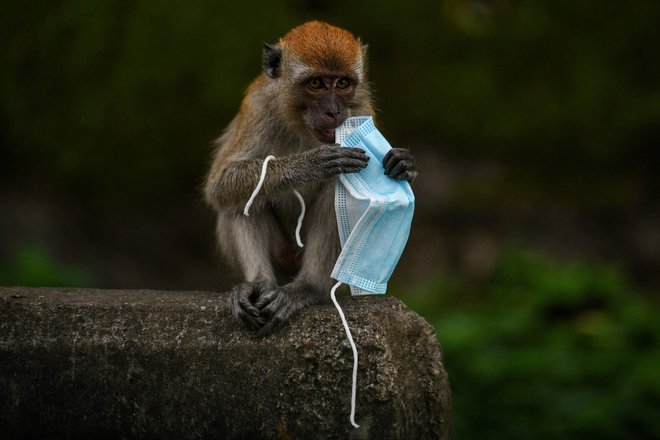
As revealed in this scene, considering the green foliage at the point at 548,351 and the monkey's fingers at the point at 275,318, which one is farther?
the green foliage at the point at 548,351

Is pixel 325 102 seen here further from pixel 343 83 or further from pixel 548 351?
pixel 548 351

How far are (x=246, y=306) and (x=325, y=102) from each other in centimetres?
149

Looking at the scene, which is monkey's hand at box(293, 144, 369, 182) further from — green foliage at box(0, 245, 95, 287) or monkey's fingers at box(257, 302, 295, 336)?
green foliage at box(0, 245, 95, 287)

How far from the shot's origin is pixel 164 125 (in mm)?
10062

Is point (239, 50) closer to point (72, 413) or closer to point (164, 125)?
point (164, 125)

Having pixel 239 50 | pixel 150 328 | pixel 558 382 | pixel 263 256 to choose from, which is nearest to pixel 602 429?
pixel 558 382

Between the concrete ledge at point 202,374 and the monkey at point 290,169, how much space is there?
0.83 feet

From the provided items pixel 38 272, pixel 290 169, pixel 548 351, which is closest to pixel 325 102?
pixel 290 169

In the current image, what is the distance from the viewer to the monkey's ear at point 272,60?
641 centimetres

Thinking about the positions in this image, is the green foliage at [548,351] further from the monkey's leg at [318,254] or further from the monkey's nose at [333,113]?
the monkey's nose at [333,113]

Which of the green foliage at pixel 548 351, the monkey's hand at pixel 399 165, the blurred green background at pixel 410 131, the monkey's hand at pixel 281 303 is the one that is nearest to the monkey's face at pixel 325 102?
the monkey's hand at pixel 399 165

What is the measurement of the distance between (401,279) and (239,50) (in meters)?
3.19

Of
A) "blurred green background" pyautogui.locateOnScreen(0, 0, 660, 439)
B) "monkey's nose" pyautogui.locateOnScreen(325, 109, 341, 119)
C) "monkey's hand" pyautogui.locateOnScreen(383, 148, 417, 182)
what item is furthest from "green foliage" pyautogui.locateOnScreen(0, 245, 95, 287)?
"monkey's hand" pyautogui.locateOnScreen(383, 148, 417, 182)

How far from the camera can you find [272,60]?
6.45m
